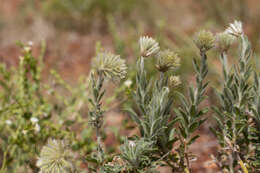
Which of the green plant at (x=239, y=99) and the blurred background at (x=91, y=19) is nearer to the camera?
the green plant at (x=239, y=99)

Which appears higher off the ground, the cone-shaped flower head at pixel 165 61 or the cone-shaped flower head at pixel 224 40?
the cone-shaped flower head at pixel 224 40

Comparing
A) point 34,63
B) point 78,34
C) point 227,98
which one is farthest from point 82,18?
point 227,98

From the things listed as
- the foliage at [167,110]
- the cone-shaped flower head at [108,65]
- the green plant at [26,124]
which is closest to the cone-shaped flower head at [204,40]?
the foliage at [167,110]

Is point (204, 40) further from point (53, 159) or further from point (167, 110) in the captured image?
point (53, 159)

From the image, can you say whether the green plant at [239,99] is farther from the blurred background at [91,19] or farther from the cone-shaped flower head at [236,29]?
the blurred background at [91,19]

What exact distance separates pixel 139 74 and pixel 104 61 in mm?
108

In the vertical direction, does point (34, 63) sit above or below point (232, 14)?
below

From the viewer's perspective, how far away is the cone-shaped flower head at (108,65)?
63cm

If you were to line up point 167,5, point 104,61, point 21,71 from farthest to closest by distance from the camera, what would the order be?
point 167,5 → point 21,71 → point 104,61

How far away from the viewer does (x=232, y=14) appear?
4.19 meters

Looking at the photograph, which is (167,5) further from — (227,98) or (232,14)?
(227,98)

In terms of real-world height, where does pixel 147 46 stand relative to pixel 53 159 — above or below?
above

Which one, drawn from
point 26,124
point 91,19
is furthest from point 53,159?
point 91,19

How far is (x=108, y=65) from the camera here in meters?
0.65
